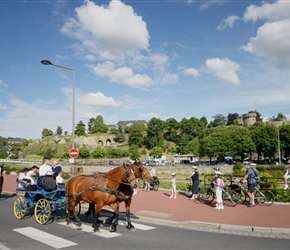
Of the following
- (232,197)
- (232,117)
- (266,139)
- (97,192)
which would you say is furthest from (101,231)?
(232,117)

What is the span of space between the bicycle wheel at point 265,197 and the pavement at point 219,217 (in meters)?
0.30

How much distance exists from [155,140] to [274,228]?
103138 mm

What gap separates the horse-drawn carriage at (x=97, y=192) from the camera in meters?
8.39

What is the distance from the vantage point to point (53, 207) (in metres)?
9.57

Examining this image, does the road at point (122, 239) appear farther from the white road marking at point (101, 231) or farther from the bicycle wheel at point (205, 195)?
the bicycle wheel at point (205, 195)

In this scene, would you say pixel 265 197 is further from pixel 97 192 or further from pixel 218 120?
pixel 218 120

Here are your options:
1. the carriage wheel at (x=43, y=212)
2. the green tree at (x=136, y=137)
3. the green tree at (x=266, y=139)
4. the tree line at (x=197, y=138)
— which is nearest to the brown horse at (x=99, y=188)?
the carriage wheel at (x=43, y=212)

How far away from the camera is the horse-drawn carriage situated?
8.39 m

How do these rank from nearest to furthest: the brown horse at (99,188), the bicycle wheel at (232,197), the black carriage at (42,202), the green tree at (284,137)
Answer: the brown horse at (99,188), the black carriage at (42,202), the bicycle wheel at (232,197), the green tree at (284,137)

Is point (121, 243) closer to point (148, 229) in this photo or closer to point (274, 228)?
point (148, 229)

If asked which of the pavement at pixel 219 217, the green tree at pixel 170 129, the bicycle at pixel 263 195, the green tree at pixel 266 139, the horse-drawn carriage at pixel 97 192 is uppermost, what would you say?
the green tree at pixel 170 129

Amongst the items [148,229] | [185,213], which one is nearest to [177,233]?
[148,229]

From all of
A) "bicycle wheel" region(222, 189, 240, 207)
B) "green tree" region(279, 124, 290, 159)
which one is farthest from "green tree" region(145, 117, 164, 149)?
"bicycle wheel" region(222, 189, 240, 207)

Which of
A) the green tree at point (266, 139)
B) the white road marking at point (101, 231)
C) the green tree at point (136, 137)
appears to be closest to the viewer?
the white road marking at point (101, 231)
